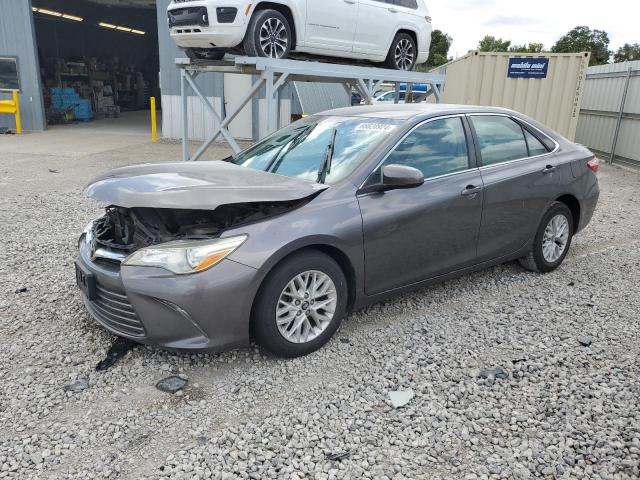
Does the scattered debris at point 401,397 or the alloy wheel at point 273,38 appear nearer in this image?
the scattered debris at point 401,397

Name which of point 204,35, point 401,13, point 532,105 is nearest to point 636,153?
point 532,105

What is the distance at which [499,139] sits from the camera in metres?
4.55

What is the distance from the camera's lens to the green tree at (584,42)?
1993 inches

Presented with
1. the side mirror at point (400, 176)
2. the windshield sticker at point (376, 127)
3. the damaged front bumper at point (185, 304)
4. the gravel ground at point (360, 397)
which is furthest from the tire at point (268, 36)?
the damaged front bumper at point (185, 304)

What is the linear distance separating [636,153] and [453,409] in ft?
39.3

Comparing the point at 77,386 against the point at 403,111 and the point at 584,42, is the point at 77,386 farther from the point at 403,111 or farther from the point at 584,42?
the point at 584,42

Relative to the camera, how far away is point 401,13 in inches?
380

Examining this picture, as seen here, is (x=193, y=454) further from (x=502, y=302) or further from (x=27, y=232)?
(x=27, y=232)

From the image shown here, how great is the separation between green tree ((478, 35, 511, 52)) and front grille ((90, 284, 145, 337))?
5514 centimetres

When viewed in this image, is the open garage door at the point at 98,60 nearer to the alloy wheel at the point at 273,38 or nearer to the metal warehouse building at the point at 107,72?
the metal warehouse building at the point at 107,72

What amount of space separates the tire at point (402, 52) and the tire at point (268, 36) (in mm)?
2489

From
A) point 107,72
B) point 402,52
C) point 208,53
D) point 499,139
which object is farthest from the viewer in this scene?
point 107,72

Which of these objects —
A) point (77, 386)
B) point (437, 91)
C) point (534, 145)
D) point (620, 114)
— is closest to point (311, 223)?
point (77, 386)

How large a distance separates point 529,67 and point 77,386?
11.5 m
